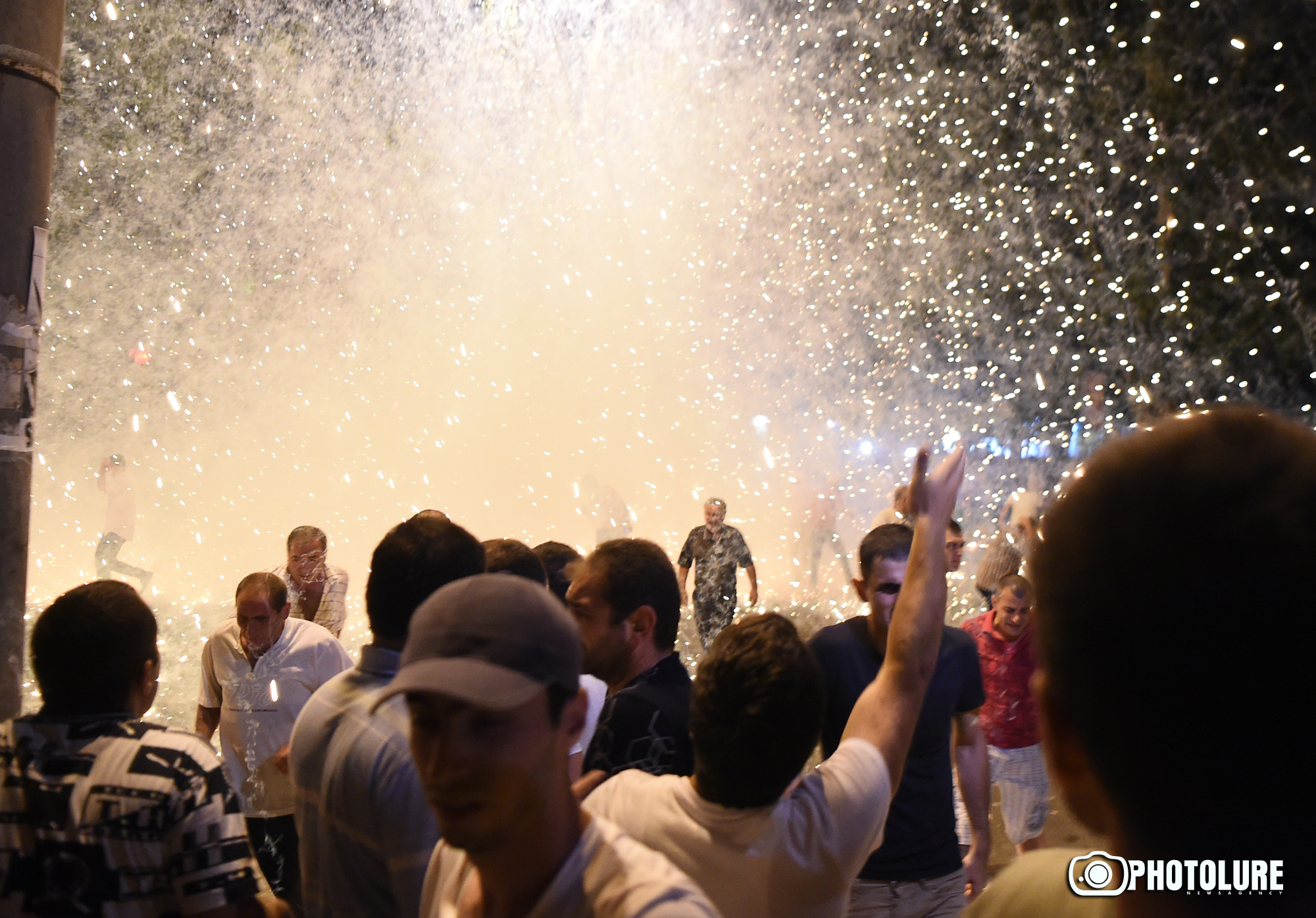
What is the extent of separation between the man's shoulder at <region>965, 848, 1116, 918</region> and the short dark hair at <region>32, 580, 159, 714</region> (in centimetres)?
181

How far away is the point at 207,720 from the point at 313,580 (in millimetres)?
1199

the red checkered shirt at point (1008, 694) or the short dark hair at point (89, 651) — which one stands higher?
the short dark hair at point (89, 651)

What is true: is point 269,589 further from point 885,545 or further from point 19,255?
point 885,545

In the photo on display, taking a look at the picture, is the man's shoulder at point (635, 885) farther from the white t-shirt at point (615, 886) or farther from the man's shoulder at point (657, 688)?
the man's shoulder at point (657, 688)

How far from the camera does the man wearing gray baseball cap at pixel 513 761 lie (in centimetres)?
133

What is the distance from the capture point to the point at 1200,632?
0.78m

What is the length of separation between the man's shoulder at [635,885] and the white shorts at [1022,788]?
145 inches

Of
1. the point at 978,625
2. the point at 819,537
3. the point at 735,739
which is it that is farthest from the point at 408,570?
the point at 819,537

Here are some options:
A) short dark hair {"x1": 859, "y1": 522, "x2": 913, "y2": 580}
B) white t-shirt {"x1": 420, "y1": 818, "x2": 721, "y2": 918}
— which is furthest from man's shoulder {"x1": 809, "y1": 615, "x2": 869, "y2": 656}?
white t-shirt {"x1": 420, "y1": 818, "x2": 721, "y2": 918}

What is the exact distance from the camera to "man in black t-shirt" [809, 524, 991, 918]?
284cm

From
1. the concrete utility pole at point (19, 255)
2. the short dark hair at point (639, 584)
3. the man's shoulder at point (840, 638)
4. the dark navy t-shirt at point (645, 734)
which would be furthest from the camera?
the man's shoulder at point (840, 638)

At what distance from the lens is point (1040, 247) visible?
14.6 m

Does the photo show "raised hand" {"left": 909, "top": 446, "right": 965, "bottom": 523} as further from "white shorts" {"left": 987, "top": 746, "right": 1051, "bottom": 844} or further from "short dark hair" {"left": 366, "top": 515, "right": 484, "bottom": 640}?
"white shorts" {"left": 987, "top": 746, "right": 1051, "bottom": 844}
